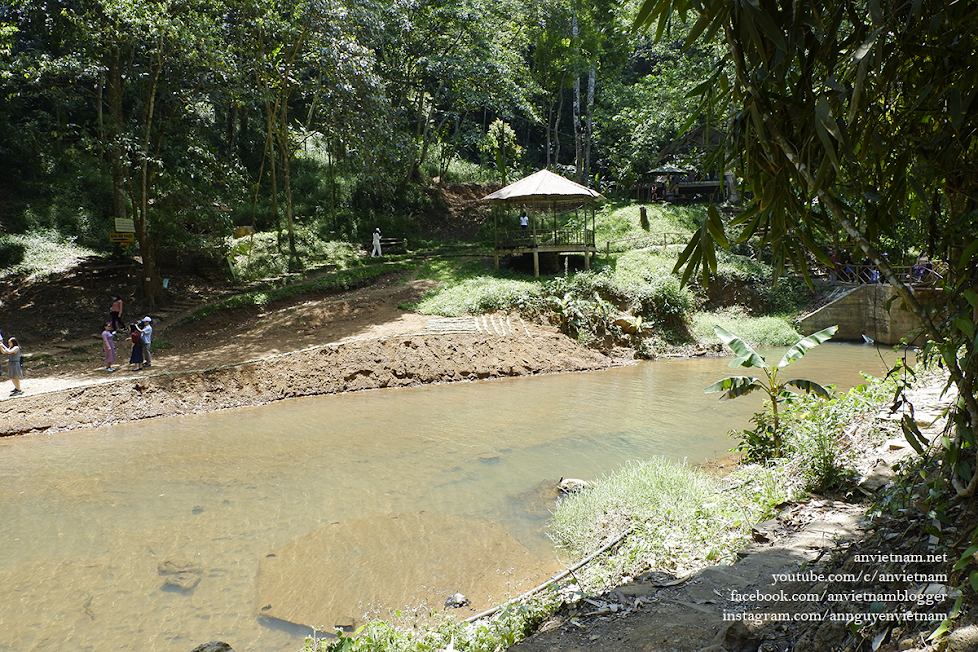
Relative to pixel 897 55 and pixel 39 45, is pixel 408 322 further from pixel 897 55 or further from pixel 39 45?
pixel 39 45

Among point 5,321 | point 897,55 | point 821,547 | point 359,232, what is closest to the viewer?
point 897,55

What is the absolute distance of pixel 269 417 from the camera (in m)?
12.8

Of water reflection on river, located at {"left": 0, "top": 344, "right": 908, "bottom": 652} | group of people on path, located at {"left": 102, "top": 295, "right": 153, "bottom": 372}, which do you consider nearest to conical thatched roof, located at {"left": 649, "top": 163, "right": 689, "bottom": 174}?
water reflection on river, located at {"left": 0, "top": 344, "right": 908, "bottom": 652}

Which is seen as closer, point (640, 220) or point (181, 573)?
point (181, 573)

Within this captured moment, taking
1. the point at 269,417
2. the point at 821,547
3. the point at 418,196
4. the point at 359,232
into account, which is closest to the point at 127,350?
the point at 269,417

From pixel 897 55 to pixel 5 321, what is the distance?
2076cm

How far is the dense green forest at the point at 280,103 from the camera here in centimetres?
1612

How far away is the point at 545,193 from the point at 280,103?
33.4 feet

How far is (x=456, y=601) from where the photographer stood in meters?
5.66

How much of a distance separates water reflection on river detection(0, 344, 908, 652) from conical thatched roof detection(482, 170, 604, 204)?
9.30 m

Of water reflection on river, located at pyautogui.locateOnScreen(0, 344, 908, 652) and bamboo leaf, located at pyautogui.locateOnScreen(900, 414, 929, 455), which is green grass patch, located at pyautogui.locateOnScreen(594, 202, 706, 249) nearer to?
water reflection on river, located at pyautogui.locateOnScreen(0, 344, 908, 652)

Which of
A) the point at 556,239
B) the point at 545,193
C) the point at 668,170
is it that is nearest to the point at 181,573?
the point at 545,193

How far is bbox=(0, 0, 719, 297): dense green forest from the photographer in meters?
16.1

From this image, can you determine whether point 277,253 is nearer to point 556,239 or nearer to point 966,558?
point 556,239
